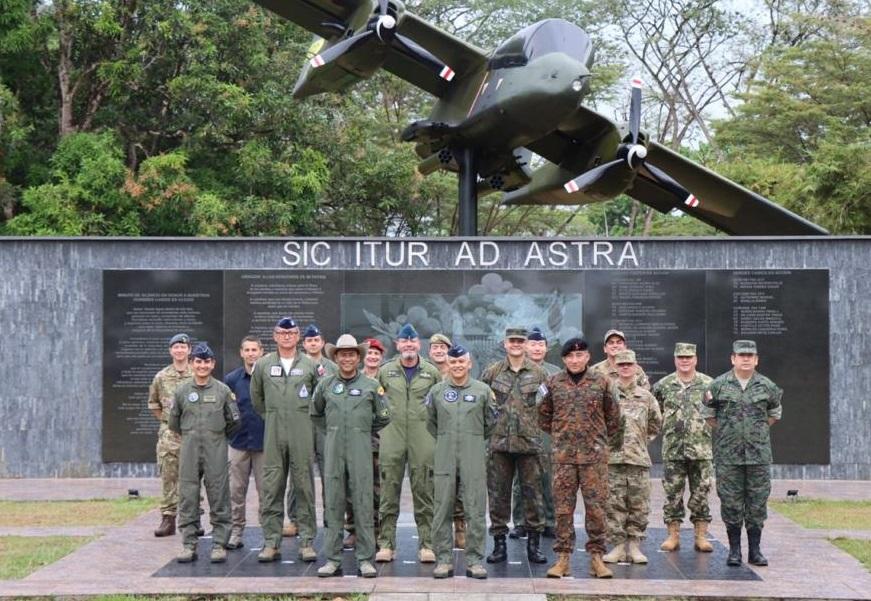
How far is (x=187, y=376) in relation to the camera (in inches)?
375

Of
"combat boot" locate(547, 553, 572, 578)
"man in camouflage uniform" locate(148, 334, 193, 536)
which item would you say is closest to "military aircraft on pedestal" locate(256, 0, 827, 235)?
"man in camouflage uniform" locate(148, 334, 193, 536)

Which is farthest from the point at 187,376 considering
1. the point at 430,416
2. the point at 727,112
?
the point at 727,112

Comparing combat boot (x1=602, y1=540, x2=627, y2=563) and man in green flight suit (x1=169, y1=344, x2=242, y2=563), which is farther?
man in green flight suit (x1=169, y1=344, x2=242, y2=563)

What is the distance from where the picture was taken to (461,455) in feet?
25.2

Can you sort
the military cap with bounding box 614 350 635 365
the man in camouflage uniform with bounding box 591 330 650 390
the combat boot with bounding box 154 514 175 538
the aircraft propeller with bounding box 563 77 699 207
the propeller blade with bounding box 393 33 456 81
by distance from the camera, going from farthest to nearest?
the aircraft propeller with bounding box 563 77 699 207 < the propeller blade with bounding box 393 33 456 81 < the combat boot with bounding box 154 514 175 538 < the man in camouflage uniform with bounding box 591 330 650 390 < the military cap with bounding box 614 350 635 365

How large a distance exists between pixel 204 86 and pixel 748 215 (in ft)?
36.1

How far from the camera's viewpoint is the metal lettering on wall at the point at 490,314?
1233 centimetres

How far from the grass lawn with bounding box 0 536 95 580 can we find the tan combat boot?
4.68 metres

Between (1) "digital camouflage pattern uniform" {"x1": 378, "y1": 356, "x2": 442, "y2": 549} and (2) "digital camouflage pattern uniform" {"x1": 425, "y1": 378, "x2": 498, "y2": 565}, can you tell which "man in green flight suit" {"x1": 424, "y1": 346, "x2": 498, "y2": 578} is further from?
(1) "digital camouflage pattern uniform" {"x1": 378, "y1": 356, "x2": 442, "y2": 549}

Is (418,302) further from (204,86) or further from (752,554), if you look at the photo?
(204,86)

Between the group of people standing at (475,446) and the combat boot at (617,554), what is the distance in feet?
0.04

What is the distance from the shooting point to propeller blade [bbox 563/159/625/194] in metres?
14.4

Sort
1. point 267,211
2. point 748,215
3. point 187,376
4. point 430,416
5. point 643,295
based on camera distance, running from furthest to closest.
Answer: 1. point 267,211
2. point 748,215
3. point 643,295
4. point 187,376
5. point 430,416

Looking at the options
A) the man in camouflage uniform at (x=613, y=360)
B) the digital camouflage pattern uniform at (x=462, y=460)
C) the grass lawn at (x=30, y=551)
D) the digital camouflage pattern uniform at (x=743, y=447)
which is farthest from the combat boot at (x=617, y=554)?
the grass lawn at (x=30, y=551)
